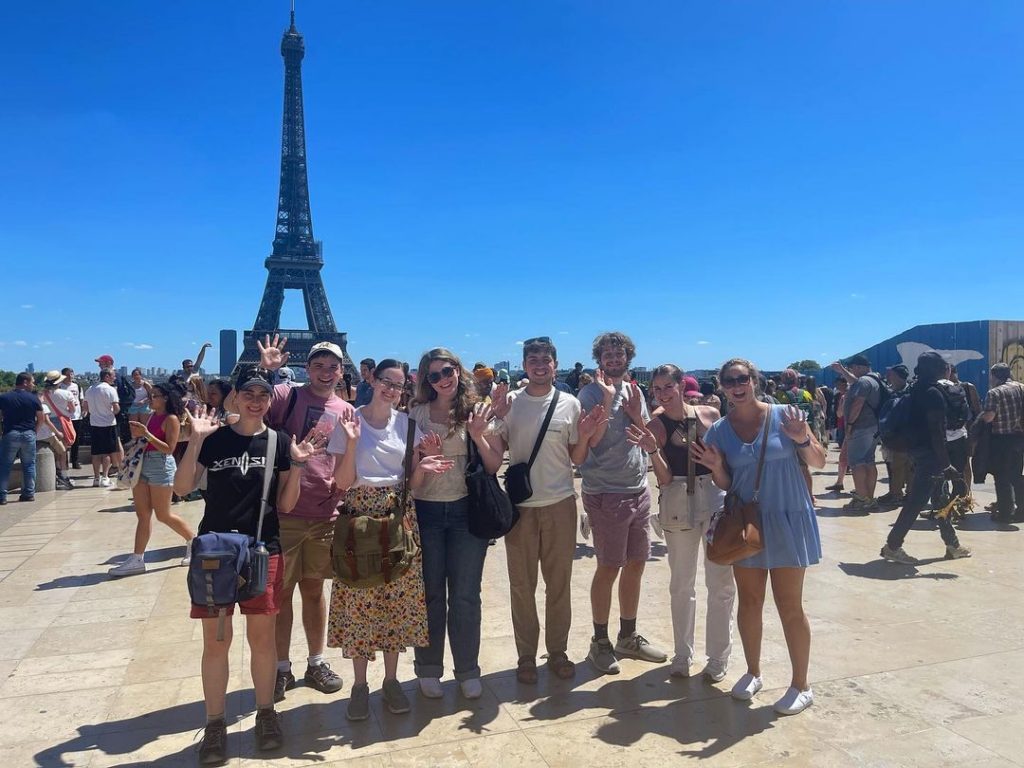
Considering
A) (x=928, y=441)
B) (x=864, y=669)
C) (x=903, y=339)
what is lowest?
(x=864, y=669)

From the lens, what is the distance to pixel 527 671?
3646 millimetres

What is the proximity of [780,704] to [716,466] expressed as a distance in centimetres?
116

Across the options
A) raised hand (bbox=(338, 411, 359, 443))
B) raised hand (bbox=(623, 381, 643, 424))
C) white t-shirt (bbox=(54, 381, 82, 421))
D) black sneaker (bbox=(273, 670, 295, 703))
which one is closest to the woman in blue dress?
raised hand (bbox=(623, 381, 643, 424))

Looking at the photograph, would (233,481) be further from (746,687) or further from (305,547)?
(746,687)

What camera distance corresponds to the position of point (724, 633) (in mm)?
3639

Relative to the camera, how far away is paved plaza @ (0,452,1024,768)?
2.96 m

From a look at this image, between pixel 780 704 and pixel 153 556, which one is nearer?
pixel 780 704

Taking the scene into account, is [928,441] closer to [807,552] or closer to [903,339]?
[807,552]

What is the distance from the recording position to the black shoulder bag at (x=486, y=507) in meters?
3.40

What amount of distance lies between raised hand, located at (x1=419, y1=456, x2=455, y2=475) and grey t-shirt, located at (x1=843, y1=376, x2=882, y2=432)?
654cm

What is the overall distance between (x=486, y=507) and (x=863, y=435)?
6.44 metres

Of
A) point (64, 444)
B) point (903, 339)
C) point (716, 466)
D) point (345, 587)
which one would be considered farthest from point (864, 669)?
point (903, 339)

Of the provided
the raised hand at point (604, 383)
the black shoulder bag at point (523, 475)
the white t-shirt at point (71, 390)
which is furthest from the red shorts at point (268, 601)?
the white t-shirt at point (71, 390)

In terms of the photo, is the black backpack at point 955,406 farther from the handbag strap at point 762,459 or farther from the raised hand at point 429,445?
the raised hand at point 429,445
